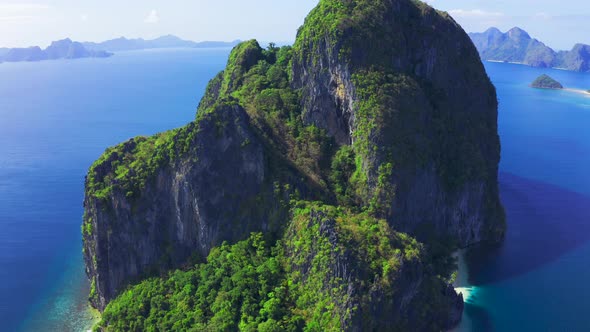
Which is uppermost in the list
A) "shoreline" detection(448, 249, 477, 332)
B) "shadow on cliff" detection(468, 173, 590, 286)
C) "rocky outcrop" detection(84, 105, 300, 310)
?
"rocky outcrop" detection(84, 105, 300, 310)

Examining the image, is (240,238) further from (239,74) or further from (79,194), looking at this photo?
(79,194)

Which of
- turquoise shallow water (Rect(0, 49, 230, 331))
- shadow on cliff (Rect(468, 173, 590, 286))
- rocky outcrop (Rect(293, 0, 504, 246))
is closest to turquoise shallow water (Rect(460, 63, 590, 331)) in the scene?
shadow on cliff (Rect(468, 173, 590, 286))

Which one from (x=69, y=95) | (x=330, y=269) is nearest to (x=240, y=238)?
(x=330, y=269)

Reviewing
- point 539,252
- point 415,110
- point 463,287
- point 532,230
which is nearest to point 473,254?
point 463,287

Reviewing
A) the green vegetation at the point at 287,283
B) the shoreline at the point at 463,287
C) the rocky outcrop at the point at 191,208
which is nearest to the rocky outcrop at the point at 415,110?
the shoreline at the point at 463,287

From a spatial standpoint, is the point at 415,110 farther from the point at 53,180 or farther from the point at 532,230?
the point at 53,180

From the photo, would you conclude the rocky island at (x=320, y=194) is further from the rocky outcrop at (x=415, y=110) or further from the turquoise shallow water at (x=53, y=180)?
the turquoise shallow water at (x=53, y=180)

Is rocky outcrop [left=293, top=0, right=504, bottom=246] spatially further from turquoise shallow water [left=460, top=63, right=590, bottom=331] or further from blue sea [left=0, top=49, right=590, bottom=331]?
blue sea [left=0, top=49, right=590, bottom=331]

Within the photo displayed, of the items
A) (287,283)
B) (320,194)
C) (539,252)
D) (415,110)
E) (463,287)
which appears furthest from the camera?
(539,252)
